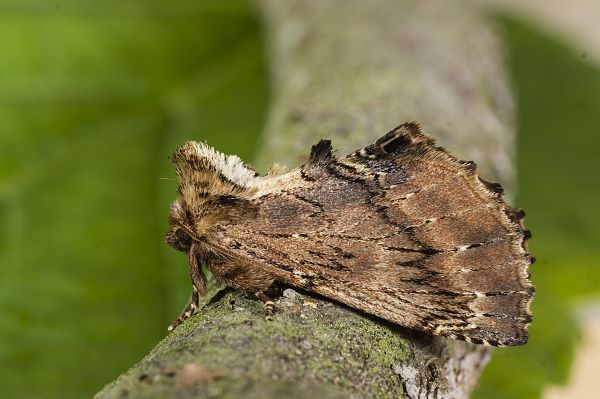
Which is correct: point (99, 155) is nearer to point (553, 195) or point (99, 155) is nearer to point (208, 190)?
point (208, 190)

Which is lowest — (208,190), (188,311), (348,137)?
(188,311)

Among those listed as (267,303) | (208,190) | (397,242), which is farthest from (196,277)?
(397,242)

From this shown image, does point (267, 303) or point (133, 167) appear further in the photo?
point (133, 167)

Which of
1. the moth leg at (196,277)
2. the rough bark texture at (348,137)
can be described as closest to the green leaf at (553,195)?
the rough bark texture at (348,137)

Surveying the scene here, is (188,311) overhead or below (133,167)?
below

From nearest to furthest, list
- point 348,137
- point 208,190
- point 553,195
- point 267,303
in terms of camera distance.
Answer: point 267,303 < point 208,190 < point 348,137 < point 553,195

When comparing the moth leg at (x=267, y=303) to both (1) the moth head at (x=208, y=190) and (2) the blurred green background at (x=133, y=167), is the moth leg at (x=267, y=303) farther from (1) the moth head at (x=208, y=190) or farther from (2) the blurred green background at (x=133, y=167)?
(2) the blurred green background at (x=133, y=167)
